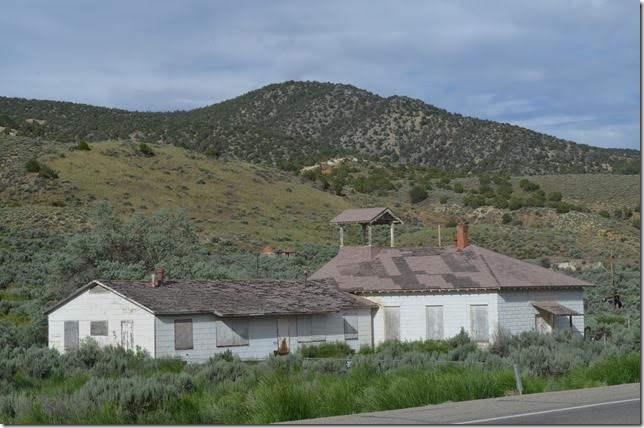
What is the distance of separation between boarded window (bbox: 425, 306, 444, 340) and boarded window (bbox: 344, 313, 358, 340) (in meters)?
2.54

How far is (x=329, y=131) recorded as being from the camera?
460 feet

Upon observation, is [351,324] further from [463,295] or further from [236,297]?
[236,297]

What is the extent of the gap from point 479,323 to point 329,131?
106 m

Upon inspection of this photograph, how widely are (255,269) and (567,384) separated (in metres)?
34.1

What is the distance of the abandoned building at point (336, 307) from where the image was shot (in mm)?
32875

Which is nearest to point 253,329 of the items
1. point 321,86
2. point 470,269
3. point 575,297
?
point 470,269

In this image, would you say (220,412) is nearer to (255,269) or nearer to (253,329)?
(253,329)

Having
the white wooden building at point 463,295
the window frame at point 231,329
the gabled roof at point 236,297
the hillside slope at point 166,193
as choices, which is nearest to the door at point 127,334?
the gabled roof at point 236,297

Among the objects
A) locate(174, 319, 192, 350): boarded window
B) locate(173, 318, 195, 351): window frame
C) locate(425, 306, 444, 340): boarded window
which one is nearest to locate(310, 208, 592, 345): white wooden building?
locate(425, 306, 444, 340): boarded window

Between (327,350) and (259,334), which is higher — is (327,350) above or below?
below

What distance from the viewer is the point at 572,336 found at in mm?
31875

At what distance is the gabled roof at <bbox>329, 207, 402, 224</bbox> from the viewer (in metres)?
40.6

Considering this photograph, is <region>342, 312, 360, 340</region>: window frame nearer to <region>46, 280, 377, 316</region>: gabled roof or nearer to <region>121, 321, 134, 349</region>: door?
<region>46, 280, 377, 316</region>: gabled roof

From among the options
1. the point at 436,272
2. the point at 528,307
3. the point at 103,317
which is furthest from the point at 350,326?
the point at 103,317
